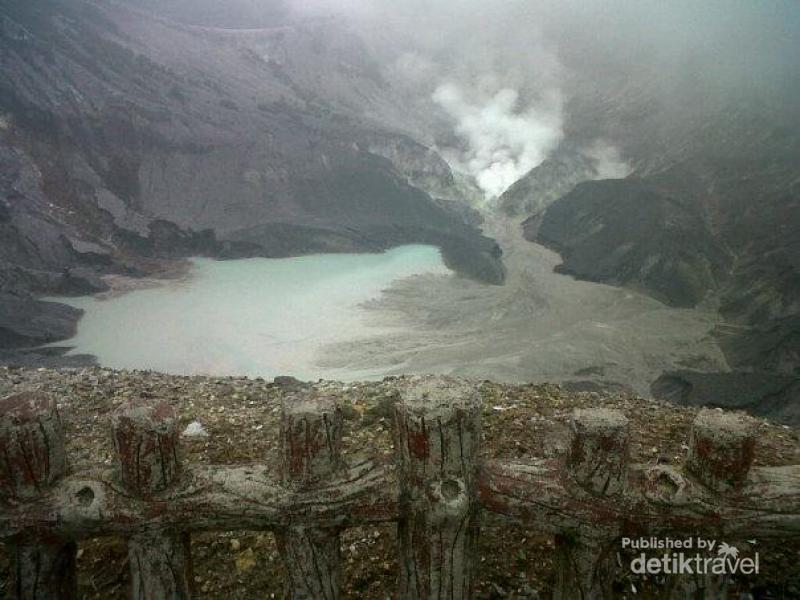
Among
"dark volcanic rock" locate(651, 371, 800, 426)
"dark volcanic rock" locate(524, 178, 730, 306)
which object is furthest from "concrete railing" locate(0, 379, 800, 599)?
"dark volcanic rock" locate(524, 178, 730, 306)

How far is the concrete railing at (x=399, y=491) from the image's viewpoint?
1853 mm

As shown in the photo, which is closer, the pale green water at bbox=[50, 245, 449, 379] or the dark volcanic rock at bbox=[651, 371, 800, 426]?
the dark volcanic rock at bbox=[651, 371, 800, 426]

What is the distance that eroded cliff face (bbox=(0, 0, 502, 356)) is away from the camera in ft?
70.8

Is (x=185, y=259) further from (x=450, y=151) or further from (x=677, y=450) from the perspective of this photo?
(x=450, y=151)

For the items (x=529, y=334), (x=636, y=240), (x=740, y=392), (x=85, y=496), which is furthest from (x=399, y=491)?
(x=636, y=240)

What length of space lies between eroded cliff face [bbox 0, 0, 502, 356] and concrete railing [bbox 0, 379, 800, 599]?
15.5 meters

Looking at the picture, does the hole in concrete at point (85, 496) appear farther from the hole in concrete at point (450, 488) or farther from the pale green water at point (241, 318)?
the pale green water at point (241, 318)

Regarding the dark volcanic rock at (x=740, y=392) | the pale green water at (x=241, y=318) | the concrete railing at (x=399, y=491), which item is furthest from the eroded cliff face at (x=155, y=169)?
the concrete railing at (x=399, y=491)

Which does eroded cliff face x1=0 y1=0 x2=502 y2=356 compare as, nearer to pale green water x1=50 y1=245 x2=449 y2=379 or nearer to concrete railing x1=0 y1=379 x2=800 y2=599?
pale green water x1=50 y1=245 x2=449 y2=379

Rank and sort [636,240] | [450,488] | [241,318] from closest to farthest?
[450,488], [241,318], [636,240]

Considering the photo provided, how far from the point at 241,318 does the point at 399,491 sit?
16.2m

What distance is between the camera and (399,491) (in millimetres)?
1923

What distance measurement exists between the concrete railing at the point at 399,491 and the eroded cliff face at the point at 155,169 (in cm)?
1546

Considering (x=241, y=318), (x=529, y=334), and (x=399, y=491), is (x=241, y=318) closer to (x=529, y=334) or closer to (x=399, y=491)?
(x=529, y=334)
